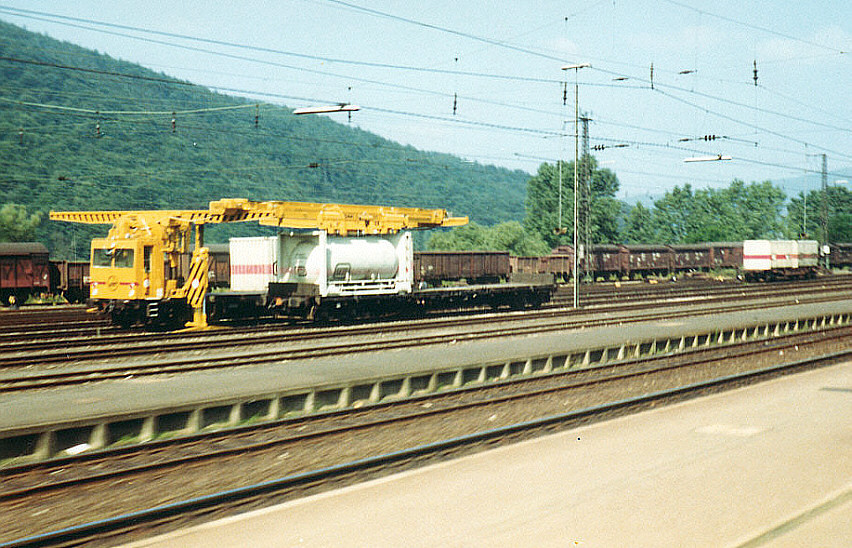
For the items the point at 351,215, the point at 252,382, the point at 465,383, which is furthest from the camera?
the point at 351,215

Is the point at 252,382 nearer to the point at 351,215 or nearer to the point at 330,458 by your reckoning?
the point at 330,458

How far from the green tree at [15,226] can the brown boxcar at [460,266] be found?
135 feet

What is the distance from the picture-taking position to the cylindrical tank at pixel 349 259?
91.9ft

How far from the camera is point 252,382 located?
14836 mm

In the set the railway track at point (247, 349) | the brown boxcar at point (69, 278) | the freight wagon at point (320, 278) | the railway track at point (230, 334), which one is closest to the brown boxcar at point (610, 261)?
the railway track at point (230, 334)

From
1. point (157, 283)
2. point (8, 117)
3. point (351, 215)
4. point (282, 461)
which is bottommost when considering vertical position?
point (282, 461)

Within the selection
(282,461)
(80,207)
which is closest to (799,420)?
(282,461)

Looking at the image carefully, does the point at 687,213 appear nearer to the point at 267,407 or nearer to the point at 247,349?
the point at 247,349

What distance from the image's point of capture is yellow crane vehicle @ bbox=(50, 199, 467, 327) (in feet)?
82.0

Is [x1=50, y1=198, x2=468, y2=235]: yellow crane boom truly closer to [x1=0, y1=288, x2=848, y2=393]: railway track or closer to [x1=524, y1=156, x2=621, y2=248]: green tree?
[x1=0, y1=288, x2=848, y2=393]: railway track

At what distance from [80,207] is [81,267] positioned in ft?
192

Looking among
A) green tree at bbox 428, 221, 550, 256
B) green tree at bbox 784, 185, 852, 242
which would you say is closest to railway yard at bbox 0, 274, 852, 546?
green tree at bbox 428, 221, 550, 256

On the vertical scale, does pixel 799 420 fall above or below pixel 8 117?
below

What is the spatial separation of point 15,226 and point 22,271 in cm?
3613
